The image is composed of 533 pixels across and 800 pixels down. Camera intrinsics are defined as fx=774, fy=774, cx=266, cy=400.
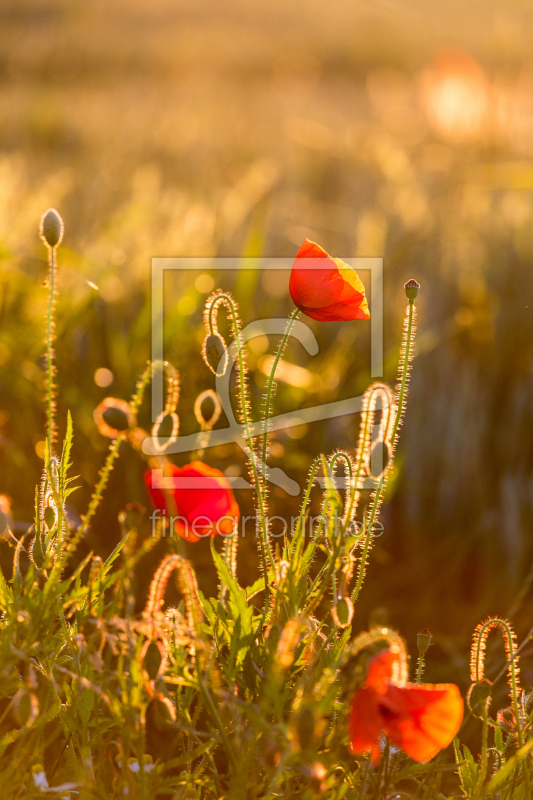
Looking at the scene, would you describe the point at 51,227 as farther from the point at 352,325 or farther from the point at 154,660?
the point at 352,325

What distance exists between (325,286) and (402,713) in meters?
0.22

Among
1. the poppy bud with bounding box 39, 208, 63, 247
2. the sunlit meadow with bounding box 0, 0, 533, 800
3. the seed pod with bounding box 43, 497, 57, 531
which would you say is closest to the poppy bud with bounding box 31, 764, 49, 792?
the sunlit meadow with bounding box 0, 0, 533, 800

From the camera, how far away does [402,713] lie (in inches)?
11.2

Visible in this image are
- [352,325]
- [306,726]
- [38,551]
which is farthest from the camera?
[352,325]

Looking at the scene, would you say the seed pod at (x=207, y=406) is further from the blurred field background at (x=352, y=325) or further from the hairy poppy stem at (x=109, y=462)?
the blurred field background at (x=352, y=325)

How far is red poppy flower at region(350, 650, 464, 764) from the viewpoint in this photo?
28cm

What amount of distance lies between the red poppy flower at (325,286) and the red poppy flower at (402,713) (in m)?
0.20

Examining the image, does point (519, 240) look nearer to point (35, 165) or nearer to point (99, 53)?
point (35, 165)

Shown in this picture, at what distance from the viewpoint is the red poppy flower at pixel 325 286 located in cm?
41

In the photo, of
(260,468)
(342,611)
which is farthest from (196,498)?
(342,611)

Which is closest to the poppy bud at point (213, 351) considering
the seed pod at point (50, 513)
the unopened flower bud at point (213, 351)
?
the unopened flower bud at point (213, 351)

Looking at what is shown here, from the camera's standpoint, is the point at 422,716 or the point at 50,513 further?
the point at 50,513

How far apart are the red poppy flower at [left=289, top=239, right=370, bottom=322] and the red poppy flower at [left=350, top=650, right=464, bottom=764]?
20cm

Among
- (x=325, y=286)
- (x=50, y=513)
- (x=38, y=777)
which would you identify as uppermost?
(x=325, y=286)
